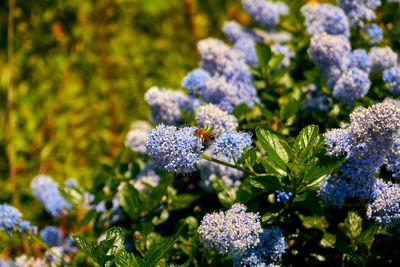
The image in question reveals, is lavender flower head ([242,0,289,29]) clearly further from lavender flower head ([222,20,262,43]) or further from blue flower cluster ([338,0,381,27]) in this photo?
blue flower cluster ([338,0,381,27])

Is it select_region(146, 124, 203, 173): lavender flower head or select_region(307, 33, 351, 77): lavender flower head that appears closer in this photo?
select_region(146, 124, 203, 173): lavender flower head

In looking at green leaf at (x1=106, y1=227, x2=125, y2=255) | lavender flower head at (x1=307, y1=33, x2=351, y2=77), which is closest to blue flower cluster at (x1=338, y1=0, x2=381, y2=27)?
lavender flower head at (x1=307, y1=33, x2=351, y2=77)

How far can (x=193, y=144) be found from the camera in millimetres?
899

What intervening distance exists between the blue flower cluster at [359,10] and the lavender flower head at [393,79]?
0.26 meters

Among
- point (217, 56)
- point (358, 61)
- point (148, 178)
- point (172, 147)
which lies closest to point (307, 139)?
point (172, 147)

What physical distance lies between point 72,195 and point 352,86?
3.50ft

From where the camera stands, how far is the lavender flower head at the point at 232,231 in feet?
2.77

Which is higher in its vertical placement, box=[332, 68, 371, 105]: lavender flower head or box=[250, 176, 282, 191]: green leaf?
box=[332, 68, 371, 105]: lavender flower head

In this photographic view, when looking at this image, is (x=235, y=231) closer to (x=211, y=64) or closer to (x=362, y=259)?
(x=362, y=259)

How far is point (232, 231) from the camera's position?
2.76 ft

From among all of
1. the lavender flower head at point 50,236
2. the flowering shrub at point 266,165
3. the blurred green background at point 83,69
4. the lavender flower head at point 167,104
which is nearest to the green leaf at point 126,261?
the flowering shrub at point 266,165

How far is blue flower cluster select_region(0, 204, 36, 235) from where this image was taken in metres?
1.18

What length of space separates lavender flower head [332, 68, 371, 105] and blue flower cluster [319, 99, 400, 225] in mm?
261

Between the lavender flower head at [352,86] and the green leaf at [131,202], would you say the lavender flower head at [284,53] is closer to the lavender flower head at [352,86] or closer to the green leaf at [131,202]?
the lavender flower head at [352,86]
